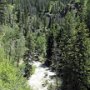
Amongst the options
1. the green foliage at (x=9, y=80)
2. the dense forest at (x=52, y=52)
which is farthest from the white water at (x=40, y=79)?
the green foliage at (x=9, y=80)

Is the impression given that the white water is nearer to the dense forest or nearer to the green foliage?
the dense forest

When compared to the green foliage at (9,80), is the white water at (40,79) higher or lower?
lower

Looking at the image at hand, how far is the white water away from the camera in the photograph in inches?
2475

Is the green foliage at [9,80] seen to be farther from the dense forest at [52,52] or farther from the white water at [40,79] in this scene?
the white water at [40,79]

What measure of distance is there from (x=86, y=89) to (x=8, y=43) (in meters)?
31.4

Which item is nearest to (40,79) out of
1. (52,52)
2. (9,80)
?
(52,52)

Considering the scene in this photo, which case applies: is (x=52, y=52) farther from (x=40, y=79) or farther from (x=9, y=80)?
(x=9, y=80)

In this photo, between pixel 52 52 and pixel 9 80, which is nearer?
pixel 9 80

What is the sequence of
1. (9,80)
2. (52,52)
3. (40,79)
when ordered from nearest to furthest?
1. (9,80)
2. (40,79)
3. (52,52)

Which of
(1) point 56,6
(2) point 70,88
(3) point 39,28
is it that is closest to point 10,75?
(2) point 70,88

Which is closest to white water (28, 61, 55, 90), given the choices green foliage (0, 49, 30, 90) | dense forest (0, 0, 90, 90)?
dense forest (0, 0, 90, 90)

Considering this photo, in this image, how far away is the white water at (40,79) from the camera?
62853 millimetres

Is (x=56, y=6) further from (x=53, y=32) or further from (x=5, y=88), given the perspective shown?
(x=5, y=88)

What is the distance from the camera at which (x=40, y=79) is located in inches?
2729
